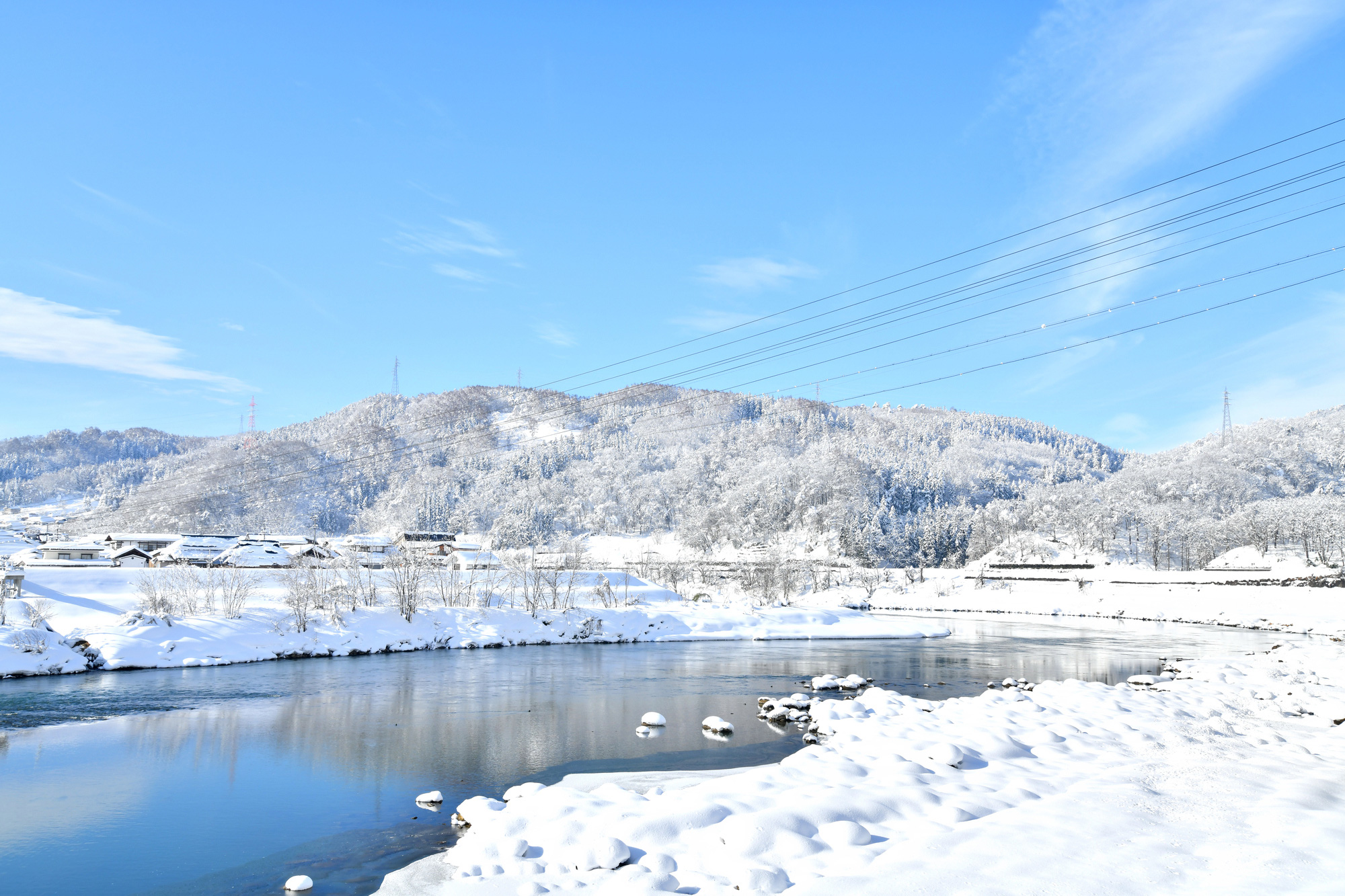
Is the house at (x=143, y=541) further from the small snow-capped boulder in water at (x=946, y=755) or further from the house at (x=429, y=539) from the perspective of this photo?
the small snow-capped boulder in water at (x=946, y=755)

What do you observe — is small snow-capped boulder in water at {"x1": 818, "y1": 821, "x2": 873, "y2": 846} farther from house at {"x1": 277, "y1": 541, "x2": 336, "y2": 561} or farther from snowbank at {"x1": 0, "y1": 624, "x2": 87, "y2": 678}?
house at {"x1": 277, "y1": 541, "x2": 336, "y2": 561}

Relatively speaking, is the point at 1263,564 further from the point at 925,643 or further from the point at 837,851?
the point at 837,851

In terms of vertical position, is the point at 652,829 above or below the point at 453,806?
above

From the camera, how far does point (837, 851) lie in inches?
334

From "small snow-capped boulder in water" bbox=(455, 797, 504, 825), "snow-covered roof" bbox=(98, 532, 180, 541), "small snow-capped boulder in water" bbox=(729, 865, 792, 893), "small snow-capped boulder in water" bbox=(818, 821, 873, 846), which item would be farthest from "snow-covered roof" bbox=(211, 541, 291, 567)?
"small snow-capped boulder in water" bbox=(729, 865, 792, 893)

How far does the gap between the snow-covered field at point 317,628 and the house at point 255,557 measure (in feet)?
49.1

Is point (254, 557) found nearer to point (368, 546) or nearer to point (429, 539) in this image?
point (368, 546)

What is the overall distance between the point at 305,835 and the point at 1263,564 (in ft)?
356

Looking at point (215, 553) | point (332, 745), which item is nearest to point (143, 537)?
point (215, 553)

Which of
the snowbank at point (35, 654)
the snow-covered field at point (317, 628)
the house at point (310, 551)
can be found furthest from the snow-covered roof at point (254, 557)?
the snowbank at point (35, 654)

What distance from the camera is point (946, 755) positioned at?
41.5 ft

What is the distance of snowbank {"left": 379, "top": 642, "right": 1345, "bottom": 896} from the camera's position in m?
7.65

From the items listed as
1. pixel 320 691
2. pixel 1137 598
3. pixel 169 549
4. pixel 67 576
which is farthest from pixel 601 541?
pixel 320 691

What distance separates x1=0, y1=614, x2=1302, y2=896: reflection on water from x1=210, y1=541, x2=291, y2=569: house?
34.2 metres
